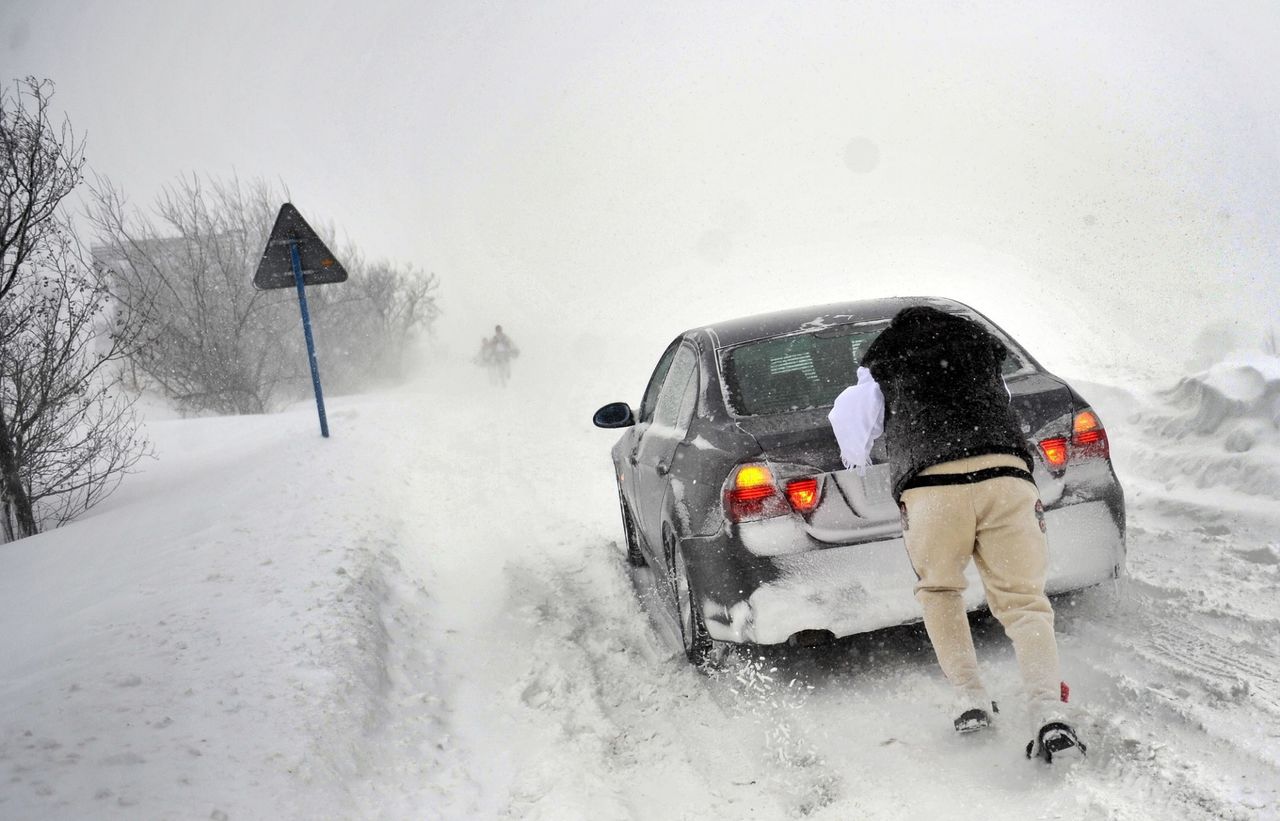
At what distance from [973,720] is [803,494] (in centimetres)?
92

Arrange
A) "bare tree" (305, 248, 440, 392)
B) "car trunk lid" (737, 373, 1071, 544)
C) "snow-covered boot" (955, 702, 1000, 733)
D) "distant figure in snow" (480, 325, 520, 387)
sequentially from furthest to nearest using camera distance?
"bare tree" (305, 248, 440, 392) < "distant figure in snow" (480, 325, 520, 387) < "car trunk lid" (737, 373, 1071, 544) < "snow-covered boot" (955, 702, 1000, 733)

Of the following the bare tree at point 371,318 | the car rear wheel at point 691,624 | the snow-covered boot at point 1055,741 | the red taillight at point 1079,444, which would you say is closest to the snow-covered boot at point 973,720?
the snow-covered boot at point 1055,741

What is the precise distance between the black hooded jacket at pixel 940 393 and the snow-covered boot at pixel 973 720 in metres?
0.72

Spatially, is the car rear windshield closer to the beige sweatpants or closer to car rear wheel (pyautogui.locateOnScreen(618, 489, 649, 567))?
the beige sweatpants

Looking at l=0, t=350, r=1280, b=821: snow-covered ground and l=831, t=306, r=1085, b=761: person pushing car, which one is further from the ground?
l=831, t=306, r=1085, b=761: person pushing car

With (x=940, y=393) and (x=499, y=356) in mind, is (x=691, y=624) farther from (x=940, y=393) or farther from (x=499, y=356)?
(x=499, y=356)

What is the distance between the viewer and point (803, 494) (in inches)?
126

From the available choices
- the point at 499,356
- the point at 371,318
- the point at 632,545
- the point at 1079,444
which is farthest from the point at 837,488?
the point at 371,318

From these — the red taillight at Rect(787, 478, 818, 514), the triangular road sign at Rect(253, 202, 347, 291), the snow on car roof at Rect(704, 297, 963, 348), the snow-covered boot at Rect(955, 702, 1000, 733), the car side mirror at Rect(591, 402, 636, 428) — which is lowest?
the snow-covered boot at Rect(955, 702, 1000, 733)

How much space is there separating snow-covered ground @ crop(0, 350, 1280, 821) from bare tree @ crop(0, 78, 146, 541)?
2.37 meters

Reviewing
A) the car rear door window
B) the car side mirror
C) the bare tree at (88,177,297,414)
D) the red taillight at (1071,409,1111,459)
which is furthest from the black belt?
the bare tree at (88,177,297,414)

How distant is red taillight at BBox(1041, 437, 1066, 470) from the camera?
10.7 ft

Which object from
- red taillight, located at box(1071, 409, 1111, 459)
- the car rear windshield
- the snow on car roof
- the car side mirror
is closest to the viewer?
red taillight, located at box(1071, 409, 1111, 459)

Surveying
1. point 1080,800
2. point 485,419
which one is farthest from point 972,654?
point 485,419
